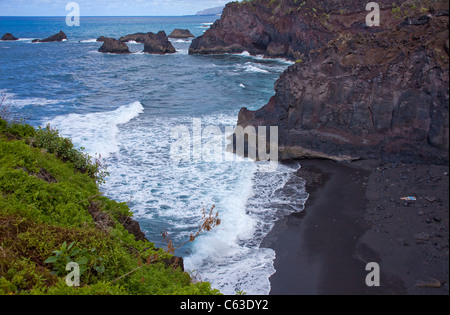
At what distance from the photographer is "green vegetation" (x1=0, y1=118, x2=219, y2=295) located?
579 centimetres

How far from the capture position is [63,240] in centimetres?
683

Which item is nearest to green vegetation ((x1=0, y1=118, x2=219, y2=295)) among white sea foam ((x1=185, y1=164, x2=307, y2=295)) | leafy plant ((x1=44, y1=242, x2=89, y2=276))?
leafy plant ((x1=44, y1=242, x2=89, y2=276))

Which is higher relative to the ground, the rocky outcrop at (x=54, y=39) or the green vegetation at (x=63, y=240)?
the rocky outcrop at (x=54, y=39)

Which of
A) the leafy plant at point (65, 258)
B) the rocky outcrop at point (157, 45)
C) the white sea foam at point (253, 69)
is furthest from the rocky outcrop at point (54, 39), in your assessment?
the leafy plant at point (65, 258)

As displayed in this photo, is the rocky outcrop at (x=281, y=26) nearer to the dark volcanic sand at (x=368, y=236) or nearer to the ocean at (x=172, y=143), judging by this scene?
the ocean at (x=172, y=143)

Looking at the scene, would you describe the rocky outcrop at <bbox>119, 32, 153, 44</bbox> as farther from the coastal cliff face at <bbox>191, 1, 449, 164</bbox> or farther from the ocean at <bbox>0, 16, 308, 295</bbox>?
the coastal cliff face at <bbox>191, 1, 449, 164</bbox>

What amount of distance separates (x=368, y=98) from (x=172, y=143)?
11527 millimetres

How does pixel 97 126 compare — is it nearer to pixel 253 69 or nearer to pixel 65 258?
pixel 65 258

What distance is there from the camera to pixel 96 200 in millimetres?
9586

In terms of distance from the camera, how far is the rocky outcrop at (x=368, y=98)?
15047 millimetres

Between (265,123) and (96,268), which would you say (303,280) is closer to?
(96,268)

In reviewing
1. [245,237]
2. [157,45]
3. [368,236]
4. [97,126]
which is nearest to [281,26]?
[157,45]

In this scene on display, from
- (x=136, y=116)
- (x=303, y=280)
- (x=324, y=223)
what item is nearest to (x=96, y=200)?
(x=303, y=280)

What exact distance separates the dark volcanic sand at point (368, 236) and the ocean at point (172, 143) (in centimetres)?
72
